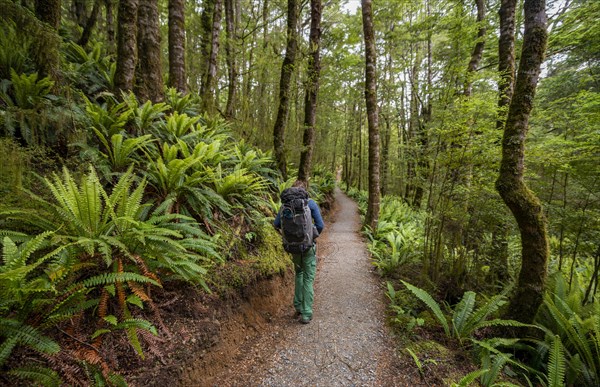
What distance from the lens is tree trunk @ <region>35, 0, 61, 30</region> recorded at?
3930mm

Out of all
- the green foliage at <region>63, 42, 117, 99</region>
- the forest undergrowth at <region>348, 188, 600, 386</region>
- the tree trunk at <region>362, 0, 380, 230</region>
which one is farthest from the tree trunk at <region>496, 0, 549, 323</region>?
the green foliage at <region>63, 42, 117, 99</region>

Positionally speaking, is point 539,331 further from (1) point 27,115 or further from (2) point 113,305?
(1) point 27,115

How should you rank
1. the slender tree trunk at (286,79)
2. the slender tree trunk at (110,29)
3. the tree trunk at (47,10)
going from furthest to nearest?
the slender tree trunk at (110,29), the slender tree trunk at (286,79), the tree trunk at (47,10)

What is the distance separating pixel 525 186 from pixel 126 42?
6.32m

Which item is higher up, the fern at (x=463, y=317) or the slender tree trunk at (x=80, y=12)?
the slender tree trunk at (x=80, y=12)

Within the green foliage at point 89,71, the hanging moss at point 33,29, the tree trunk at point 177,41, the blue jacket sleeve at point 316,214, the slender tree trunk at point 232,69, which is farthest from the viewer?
the slender tree trunk at point 232,69

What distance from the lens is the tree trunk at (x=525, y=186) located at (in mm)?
3049

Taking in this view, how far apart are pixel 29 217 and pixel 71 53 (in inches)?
244

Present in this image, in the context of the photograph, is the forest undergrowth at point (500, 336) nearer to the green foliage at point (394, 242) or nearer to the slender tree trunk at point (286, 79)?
the green foliage at point (394, 242)

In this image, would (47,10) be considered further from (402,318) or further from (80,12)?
(80,12)

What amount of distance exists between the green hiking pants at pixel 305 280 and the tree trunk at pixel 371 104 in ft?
17.2

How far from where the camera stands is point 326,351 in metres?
3.20

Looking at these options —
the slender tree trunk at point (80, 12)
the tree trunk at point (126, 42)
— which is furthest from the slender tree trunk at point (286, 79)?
the slender tree trunk at point (80, 12)

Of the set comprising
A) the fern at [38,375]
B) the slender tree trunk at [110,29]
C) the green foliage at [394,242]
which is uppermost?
the slender tree trunk at [110,29]
